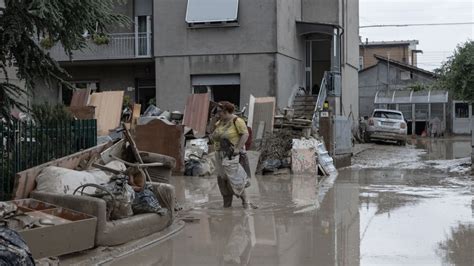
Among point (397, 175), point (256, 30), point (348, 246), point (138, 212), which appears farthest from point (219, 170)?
point (256, 30)

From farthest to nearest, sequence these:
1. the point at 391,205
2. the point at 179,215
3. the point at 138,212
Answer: the point at 391,205 → the point at 179,215 → the point at 138,212

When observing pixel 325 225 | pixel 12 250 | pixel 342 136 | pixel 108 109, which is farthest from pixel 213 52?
pixel 12 250

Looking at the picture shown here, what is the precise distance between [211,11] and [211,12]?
0.13ft

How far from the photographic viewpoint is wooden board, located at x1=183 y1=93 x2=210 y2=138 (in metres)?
19.2

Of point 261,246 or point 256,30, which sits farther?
point 256,30

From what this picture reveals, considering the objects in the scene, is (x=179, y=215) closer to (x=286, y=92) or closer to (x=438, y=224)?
→ (x=438, y=224)

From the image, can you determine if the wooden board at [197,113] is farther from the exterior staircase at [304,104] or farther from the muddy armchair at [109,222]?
the muddy armchair at [109,222]

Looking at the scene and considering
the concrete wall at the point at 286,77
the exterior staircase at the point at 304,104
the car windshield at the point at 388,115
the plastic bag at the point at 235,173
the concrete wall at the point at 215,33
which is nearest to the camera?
the plastic bag at the point at 235,173

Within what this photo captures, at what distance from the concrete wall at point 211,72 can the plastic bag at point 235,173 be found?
47.2 ft

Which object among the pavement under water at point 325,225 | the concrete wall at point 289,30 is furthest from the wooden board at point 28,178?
the concrete wall at point 289,30

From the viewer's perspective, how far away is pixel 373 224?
853cm

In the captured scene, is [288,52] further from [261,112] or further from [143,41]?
[143,41]

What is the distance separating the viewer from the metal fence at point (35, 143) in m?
8.21

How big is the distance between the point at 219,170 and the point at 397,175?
301 inches
